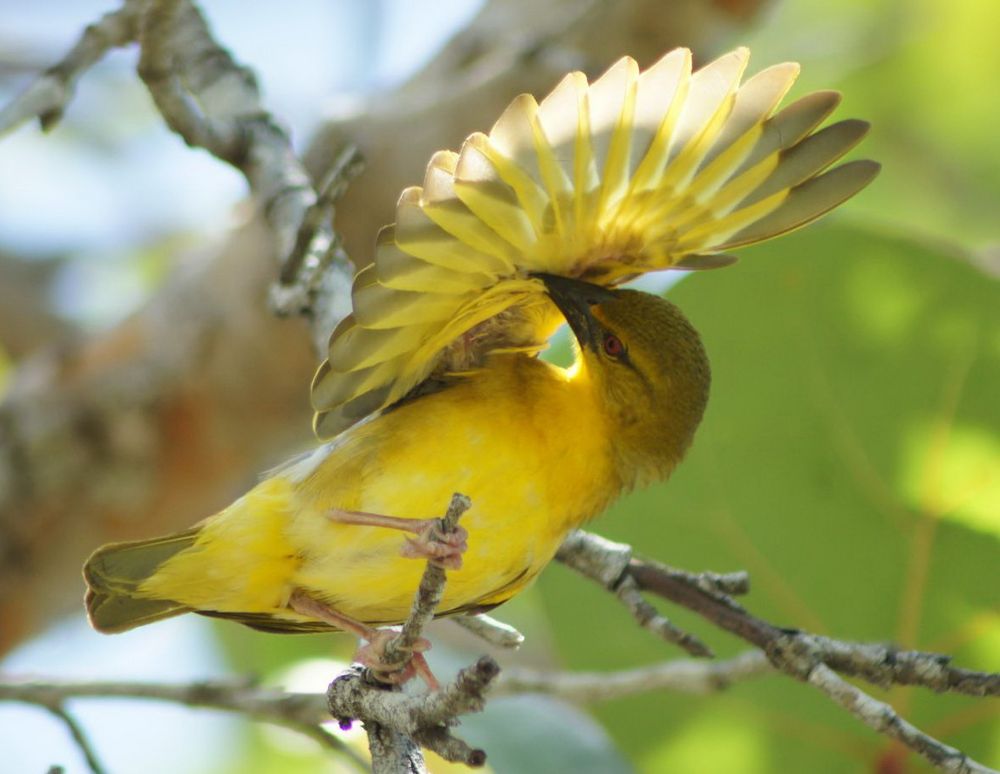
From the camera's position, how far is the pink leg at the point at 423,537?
2.17m

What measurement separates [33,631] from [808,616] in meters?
2.97

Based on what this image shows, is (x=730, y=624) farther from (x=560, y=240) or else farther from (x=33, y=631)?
(x=33, y=631)

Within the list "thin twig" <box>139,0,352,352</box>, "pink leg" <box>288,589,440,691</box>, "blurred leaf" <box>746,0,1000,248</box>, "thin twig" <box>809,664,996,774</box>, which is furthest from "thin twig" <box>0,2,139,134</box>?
"blurred leaf" <box>746,0,1000,248</box>

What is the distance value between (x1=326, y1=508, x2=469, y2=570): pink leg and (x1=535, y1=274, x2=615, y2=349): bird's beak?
1.84ft

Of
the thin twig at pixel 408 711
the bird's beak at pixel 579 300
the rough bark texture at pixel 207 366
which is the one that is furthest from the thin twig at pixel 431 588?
the rough bark texture at pixel 207 366

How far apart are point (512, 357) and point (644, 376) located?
0.98 ft

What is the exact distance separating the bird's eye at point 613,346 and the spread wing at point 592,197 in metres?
→ 0.17

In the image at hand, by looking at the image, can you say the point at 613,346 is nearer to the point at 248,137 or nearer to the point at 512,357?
the point at 512,357

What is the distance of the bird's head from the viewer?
2.92m

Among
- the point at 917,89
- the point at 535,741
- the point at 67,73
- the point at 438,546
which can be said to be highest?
the point at 917,89

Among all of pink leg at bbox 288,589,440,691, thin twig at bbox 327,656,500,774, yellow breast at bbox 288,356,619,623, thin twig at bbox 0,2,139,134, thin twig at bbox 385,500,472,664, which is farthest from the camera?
thin twig at bbox 0,2,139,134

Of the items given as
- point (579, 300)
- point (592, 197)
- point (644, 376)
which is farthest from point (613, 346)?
point (592, 197)

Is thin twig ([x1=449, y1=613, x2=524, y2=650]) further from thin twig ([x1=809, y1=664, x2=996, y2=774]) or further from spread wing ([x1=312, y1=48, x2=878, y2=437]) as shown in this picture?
thin twig ([x1=809, y1=664, x2=996, y2=774])

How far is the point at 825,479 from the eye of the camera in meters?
3.24
